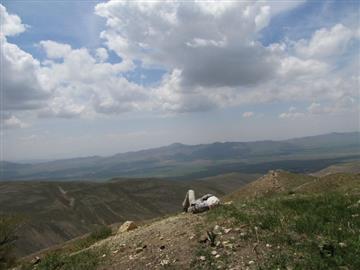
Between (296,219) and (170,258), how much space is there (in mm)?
4973

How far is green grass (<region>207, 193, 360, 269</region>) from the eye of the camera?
11414mm

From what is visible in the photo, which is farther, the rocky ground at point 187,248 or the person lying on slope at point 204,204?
the person lying on slope at point 204,204

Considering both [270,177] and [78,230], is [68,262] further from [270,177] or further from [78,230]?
[78,230]

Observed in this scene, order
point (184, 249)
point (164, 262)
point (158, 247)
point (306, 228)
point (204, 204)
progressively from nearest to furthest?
point (164, 262) → point (184, 249) → point (306, 228) → point (158, 247) → point (204, 204)

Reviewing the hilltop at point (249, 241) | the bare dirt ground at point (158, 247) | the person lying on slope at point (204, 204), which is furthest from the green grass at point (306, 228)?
the bare dirt ground at point (158, 247)

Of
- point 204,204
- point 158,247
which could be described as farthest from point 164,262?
point 204,204

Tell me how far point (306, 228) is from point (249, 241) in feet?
6.72

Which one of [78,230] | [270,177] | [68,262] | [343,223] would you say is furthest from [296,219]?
[78,230]

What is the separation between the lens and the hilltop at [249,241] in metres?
11.8

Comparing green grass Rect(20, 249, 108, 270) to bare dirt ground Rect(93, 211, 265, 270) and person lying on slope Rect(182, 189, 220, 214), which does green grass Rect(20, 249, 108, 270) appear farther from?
person lying on slope Rect(182, 189, 220, 214)

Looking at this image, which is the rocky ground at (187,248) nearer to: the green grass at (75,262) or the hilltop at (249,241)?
the hilltop at (249,241)

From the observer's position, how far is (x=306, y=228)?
13766 millimetres

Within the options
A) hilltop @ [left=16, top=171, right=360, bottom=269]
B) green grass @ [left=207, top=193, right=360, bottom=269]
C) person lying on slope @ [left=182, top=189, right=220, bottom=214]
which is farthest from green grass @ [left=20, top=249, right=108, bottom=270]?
person lying on slope @ [left=182, top=189, right=220, bottom=214]

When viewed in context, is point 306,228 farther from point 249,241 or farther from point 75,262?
point 75,262
